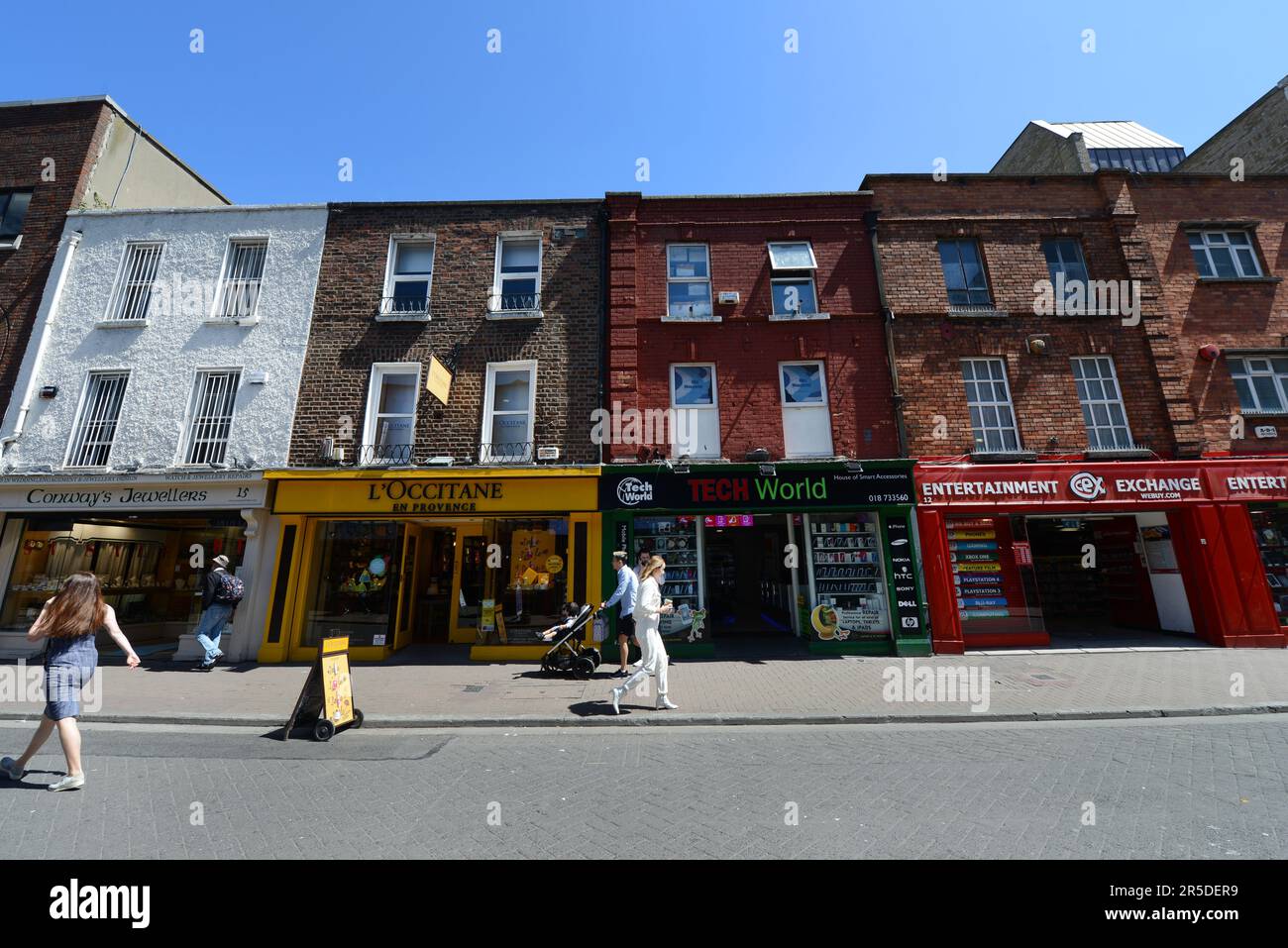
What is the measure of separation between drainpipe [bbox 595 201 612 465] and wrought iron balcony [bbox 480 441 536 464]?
1516mm

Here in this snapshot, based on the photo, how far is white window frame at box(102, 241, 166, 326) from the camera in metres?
11.7

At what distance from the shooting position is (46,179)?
12609 millimetres

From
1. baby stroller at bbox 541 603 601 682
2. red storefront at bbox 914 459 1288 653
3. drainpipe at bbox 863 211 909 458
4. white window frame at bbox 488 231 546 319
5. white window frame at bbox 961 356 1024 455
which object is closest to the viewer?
baby stroller at bbox 541 603 601 682

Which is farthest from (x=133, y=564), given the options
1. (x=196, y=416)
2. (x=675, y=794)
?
(x=675, y=794)

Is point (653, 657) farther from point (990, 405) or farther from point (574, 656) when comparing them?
point (990, 405)

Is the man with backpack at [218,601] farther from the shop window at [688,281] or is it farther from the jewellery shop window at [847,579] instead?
the jewellery shop window at [847,579]

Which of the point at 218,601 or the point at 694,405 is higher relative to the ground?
the point at 694,405

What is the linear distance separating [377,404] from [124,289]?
7175mm

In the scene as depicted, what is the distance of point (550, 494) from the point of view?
10.4 m

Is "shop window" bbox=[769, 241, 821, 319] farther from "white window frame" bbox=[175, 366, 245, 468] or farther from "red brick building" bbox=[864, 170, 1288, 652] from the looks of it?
"white window frame" bbox=[175, 366, 245, 468]

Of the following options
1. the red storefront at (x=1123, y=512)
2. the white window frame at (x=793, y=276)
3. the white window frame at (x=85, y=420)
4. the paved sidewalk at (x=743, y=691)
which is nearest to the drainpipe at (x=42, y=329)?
the white window frame at (x=85, y=420)

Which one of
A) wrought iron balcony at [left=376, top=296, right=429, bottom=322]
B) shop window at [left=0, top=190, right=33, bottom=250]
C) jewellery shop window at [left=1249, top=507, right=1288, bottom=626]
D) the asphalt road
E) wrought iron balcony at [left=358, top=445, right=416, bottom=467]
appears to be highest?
shop window at [left=0, top=190, right=33, bottom=250]

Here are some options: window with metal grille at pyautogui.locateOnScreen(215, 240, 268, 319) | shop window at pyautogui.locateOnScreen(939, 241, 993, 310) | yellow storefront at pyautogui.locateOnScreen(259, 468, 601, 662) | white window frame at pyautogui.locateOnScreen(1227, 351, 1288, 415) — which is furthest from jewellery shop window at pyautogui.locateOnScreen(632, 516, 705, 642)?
white window frame at pyautogui.locateOnScreen(1227, 351, 1288, 415)

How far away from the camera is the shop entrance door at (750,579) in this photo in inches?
482
